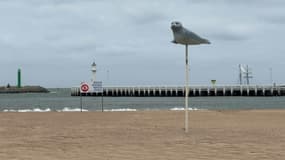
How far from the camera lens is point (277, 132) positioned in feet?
62.0

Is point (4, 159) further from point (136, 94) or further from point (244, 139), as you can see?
point (136, 94)

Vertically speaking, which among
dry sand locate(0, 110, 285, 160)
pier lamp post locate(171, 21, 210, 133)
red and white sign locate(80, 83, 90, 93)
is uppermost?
pier lamp post locate(171, 21, 210, 133)

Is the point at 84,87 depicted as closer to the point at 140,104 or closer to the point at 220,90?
the point at 140,104

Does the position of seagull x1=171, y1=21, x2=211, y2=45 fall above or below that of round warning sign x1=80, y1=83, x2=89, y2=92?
above

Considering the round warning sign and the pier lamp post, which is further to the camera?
the round warning sign

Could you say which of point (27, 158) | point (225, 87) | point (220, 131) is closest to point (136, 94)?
point (225, 87)

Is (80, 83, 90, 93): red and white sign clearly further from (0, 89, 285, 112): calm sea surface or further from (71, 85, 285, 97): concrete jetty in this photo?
(71, 85, 285, 97): concrete jetty

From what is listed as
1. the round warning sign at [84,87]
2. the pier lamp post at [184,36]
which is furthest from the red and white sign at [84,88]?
the pier lamp post at [184,36]

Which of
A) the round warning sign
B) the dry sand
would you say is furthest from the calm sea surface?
the dry sand

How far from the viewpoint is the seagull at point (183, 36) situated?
16016 mm

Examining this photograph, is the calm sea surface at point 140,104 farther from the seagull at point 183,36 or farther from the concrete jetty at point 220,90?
the seagull at point 183,36

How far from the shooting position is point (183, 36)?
16094 millimetres

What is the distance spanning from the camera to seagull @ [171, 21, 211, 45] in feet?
52.5

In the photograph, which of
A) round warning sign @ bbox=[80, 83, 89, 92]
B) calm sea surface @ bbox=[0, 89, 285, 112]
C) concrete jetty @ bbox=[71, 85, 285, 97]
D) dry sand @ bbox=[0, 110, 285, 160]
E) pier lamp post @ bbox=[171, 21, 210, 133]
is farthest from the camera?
concrete jetty @ bbox=[71, 85, 285, 97]
